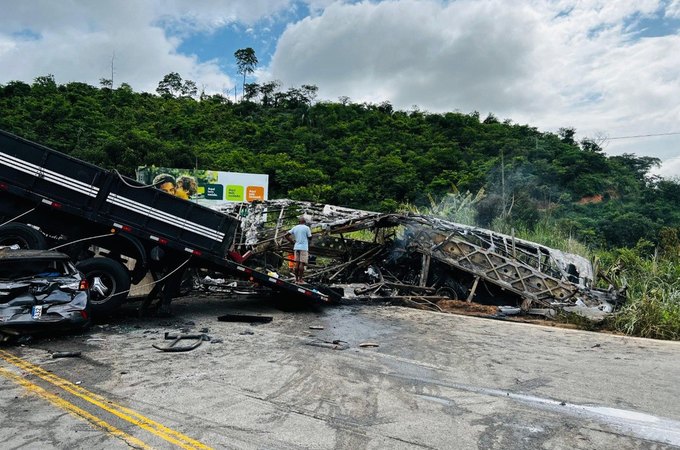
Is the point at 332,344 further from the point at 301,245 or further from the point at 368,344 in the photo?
the point at 301,245

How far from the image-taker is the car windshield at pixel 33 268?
7.73 metres

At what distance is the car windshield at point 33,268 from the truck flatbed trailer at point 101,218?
96 centimetres

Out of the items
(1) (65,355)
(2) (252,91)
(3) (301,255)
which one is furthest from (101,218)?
(2) (252,91)

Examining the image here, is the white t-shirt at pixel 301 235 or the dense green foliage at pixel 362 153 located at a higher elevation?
the dense green foliage at pixel 362 153

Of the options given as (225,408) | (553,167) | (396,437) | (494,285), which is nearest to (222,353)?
(225,408)

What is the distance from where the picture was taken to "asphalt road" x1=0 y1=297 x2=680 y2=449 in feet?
14.5

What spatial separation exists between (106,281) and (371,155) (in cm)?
3938

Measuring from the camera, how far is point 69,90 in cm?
5069

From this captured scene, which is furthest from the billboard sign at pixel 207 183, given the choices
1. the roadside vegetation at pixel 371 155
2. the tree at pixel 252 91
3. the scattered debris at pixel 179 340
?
the tree at pixel 252 91

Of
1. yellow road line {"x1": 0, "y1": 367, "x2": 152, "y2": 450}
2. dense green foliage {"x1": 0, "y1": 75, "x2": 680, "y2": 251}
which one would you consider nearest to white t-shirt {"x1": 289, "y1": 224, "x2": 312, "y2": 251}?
yellow road line {"x1": 0, "y1": 367, "x2": 152, "y2": 450}

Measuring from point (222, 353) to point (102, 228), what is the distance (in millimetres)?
4100

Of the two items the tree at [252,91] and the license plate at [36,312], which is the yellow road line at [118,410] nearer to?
the license plate at [36,312]

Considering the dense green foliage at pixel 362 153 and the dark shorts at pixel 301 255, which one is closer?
the dark shorts at pixel 301 255

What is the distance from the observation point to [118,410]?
4.90 m
